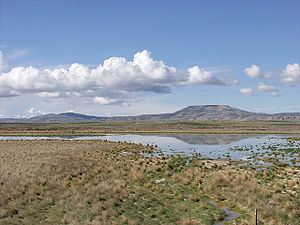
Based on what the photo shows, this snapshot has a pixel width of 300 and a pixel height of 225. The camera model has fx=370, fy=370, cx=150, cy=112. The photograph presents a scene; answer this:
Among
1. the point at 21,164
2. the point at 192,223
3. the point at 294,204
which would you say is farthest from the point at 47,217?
the point at 21,164

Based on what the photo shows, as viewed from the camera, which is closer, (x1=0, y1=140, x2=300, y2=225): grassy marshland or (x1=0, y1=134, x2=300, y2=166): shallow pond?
(x1=0, y1=140, x2=300, y2=225): grassy marshland

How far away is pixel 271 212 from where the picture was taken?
59.9 ft

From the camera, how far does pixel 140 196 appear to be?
2288cm

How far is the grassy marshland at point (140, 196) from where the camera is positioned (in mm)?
18234

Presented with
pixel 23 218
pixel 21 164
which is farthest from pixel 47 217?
pixel 21 164

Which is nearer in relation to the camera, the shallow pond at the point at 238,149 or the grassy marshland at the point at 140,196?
the grassy marshland at the point at 140,196

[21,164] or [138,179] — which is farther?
[21,164]

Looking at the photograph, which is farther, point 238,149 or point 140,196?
point 238,149

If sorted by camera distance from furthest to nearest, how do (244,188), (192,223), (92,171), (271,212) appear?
(92,171) < (244,188) < (271,212) < (192,223)

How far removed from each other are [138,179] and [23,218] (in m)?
11.2

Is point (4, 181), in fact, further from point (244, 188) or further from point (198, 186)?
point (244, 188)

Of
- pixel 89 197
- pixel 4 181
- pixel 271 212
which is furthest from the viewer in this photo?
pixel 4 181

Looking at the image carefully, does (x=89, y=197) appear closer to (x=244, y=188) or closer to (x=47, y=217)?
(x=47, y=217)

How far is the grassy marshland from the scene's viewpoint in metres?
18.2
